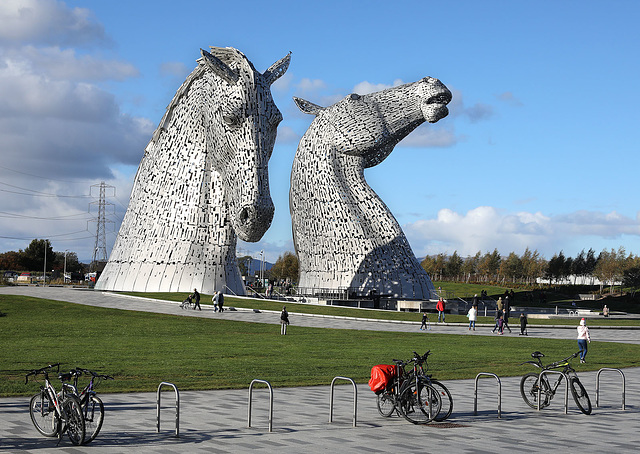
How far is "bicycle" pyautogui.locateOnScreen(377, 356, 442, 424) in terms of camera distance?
10141 mm

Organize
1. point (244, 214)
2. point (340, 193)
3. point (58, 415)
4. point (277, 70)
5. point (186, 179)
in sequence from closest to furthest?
1. point (58, 415)
2. point (244, 214)
3. point (277, 70)
4. point (186, 179)
5. point (340, 193)

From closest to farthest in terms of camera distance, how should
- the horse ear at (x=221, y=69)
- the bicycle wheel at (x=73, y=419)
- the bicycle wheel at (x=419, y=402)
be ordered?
the bicycle wheel at (x=73, y=419)
the bicycle wheel at (x=419, y=402)
the horse ear at (x=221, y=69)

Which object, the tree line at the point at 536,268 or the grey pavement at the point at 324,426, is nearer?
the grey pavement at the point at 324,426

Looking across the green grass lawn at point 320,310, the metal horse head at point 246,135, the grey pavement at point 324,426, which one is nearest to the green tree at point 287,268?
the green grass lawn at point 320,310

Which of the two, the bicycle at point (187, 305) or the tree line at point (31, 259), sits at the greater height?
the tree line at point (31, 259)

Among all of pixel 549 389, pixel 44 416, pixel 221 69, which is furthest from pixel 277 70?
pixel 44 416

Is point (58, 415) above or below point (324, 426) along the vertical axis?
above

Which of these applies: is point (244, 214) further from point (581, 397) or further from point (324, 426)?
point (324, 426)

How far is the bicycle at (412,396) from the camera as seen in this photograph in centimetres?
1014

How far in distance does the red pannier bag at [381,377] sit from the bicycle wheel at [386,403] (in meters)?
0.14

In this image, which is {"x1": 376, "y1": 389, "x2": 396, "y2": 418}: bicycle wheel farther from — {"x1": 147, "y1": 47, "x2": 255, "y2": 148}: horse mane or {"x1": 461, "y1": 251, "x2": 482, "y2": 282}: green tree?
{"x1": 461, "y1": 251, "x2": 482, "y2": 282}: green tree

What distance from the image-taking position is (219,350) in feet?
61.8

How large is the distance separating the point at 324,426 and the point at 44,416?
361 cm

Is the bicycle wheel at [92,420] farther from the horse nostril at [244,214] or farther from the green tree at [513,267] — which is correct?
the green tree at [513,267]
